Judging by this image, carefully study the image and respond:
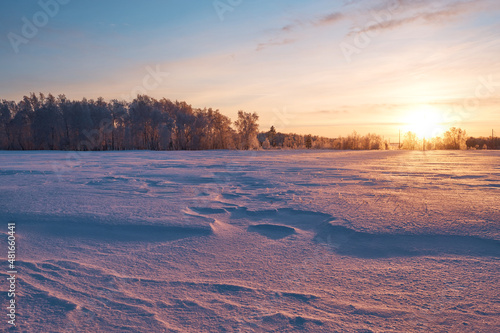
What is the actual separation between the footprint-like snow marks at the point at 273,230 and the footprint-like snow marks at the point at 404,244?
0.31 meters

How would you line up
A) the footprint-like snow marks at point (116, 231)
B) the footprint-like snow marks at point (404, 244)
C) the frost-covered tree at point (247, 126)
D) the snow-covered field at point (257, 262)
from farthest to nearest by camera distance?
the frost-covered tree at point (247, 126), the footprint-like snow marks at point (116, 231), the footprint-like snow marks at point (404, 244), the snow-covered field at point (257, 262)

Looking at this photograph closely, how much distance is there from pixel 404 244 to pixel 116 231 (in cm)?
270

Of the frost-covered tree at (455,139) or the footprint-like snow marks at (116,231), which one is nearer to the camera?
the footprint-like snow marks at (116,231)

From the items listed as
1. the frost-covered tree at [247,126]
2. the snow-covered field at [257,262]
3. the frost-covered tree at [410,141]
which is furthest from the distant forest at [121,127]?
the snow-covered field at [257,262]

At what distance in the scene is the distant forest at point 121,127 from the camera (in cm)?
3288

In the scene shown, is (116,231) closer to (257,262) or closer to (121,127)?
(257,262)

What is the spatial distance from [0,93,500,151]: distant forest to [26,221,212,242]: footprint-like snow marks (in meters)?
27.1

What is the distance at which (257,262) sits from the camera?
2.37 m

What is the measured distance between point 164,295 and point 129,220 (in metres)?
1.74

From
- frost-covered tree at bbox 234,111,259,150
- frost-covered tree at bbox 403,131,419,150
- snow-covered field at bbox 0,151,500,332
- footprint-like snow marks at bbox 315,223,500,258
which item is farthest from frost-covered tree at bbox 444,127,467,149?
footprint-like snow marks at bbox 315,223,500,258

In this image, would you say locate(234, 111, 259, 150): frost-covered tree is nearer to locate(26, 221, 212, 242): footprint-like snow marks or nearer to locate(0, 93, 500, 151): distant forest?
locate(0, 93, 500, 151): distant forest

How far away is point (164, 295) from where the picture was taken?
73.8 inches

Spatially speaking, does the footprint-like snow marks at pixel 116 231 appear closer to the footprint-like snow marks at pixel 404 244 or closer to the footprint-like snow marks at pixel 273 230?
the footprint-like snow marks at pixel 273 230

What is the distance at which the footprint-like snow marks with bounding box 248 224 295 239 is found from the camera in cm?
307
